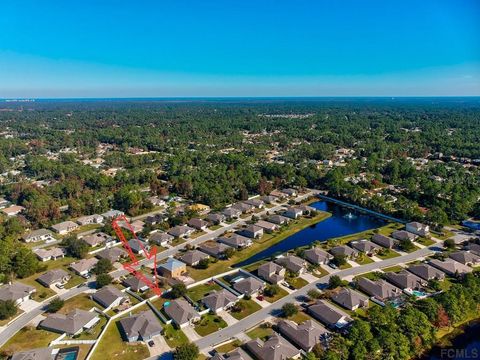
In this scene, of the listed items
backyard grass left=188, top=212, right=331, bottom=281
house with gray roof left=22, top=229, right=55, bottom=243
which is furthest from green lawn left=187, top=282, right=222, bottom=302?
house with gray roof left=22, top=229, right=55, bottom=243

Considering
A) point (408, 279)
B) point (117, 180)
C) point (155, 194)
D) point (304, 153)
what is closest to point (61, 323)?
→ point (408, 279)

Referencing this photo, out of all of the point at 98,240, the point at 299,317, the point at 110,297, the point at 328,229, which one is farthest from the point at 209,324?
the point at 328,229

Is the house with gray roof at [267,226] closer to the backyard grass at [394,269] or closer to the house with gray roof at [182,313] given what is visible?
the backyard grass at [394,269]

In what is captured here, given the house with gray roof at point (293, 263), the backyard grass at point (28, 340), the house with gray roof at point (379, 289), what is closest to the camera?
the backyard grass at point (28, 340)

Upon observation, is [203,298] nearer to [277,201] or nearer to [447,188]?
[277,201]

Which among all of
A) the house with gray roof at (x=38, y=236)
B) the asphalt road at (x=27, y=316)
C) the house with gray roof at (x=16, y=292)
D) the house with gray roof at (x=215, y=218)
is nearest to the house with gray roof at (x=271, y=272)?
the house with gray roof at (x=215, y=218)

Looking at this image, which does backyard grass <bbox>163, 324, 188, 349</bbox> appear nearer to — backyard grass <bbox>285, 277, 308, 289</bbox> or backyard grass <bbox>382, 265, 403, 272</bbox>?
backyard grass <bbox>285, 277, 308, 289</bbox>

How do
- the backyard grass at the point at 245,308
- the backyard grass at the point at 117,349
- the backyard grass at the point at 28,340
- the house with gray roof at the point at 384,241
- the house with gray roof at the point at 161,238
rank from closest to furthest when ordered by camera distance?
the backyard grass at the point at 117,349 < the backyard grass at the point at 28,340 < the backyard grass at the point at 245,308 < the house with gray roof at the point at 384,241 < the house with gray roof at the point at 161,238

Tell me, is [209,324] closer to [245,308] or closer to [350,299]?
[245,308]
